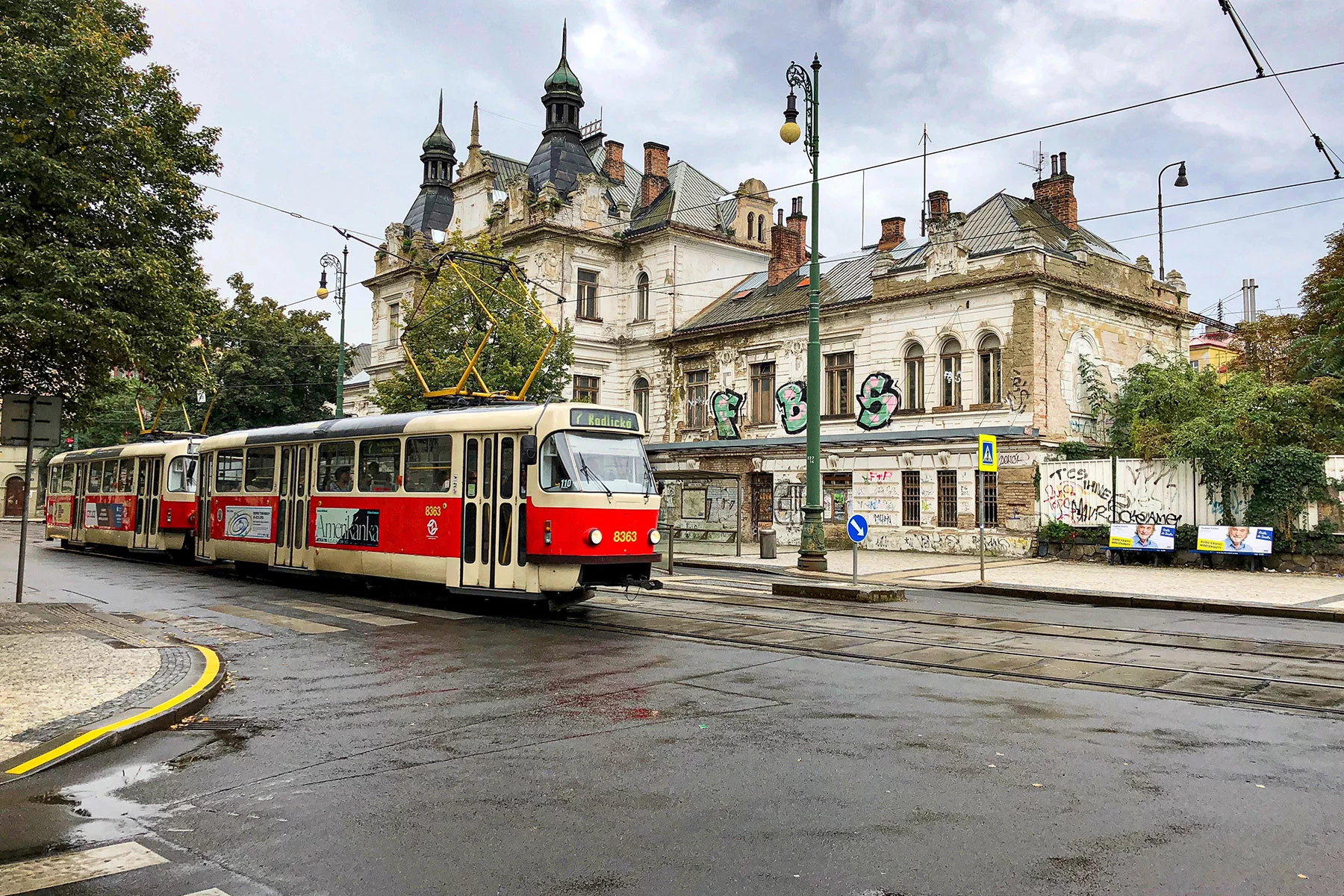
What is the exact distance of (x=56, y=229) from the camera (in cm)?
1177

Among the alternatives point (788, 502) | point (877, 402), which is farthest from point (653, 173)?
point (788, 502)

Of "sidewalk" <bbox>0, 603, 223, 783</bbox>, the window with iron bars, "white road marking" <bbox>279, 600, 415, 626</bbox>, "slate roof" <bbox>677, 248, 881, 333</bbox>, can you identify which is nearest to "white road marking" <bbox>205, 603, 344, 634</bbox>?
"white road marking" <bbox>279, 600, 415, 626</bbox>

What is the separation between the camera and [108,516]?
2736 cm

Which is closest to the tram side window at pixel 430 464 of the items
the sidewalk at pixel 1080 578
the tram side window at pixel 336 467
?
the tram side window at pixel 336 467

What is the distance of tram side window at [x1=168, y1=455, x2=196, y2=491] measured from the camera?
2388cm

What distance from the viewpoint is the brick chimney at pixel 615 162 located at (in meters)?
47.4

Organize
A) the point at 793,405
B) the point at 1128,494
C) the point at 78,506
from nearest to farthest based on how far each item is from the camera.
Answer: the point at 1128,494 < the point at 78,506 < the point at 793,405

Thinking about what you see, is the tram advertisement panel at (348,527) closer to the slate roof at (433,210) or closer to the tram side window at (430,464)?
the tram side window at (430,464)

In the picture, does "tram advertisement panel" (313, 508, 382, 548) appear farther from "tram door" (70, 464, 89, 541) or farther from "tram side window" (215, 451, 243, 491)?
"tram door" (70, 464, 89, 541)

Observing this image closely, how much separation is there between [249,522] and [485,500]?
8.14 metres

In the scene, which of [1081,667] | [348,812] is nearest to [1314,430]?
[1081,667]

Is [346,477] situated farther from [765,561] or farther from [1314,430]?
[1314,430]

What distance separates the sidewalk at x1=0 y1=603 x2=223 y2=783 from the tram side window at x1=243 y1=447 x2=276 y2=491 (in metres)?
6.82

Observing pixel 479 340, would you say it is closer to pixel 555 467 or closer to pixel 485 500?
pixel 485 500
